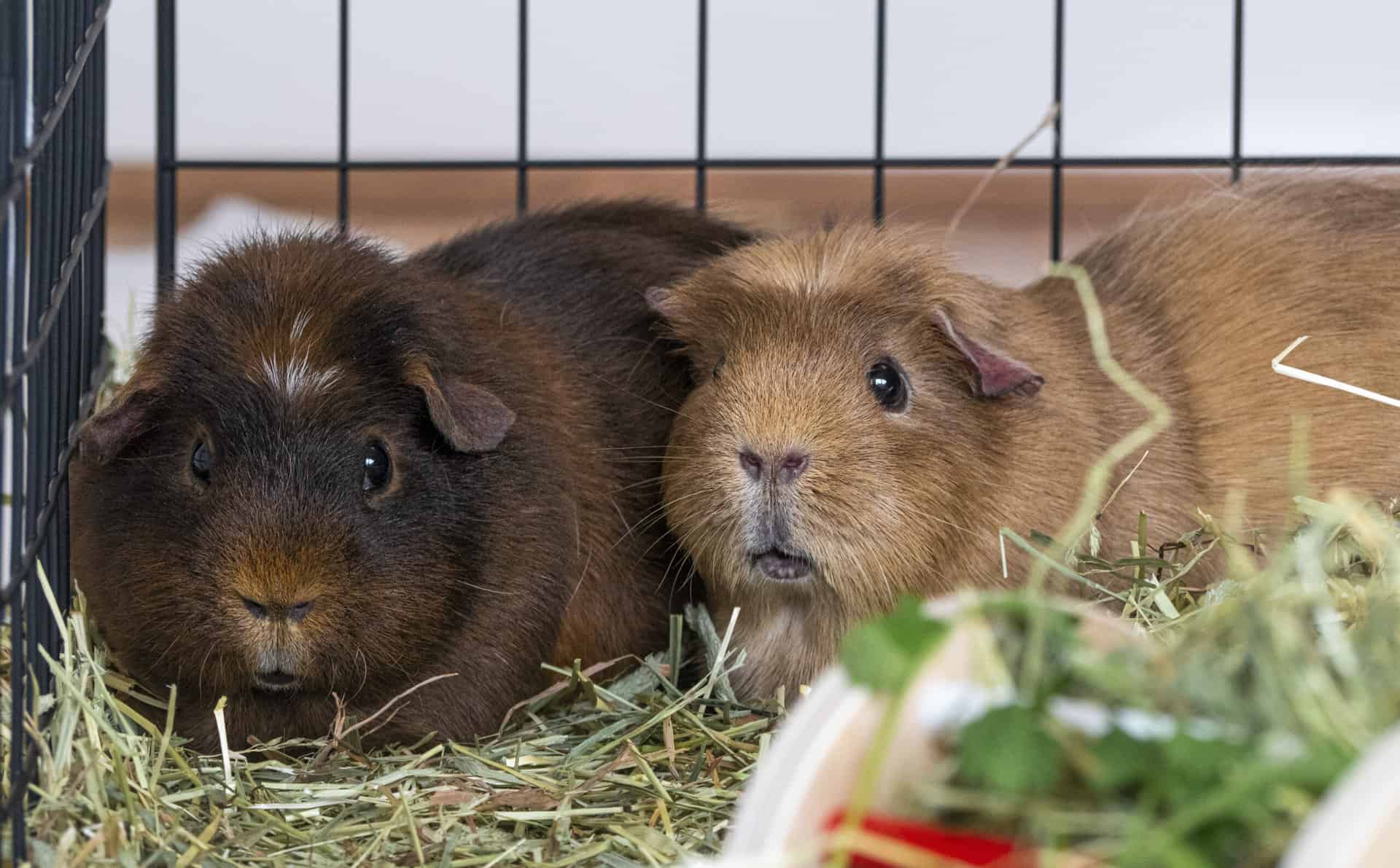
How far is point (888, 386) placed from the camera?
1.88 meters

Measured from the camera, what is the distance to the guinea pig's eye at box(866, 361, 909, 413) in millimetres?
1866

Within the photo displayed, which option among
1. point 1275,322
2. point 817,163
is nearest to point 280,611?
point 817,163

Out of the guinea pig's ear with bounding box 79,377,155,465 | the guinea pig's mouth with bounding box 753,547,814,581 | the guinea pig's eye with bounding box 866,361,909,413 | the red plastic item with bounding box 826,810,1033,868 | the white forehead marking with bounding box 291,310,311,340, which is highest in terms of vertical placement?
the white forehead marking with bounding box 291,310,311,340

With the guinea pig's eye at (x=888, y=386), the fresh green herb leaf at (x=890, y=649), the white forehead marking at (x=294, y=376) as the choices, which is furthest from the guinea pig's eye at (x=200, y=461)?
the fresh green herb leaf at (x=890, y=649)

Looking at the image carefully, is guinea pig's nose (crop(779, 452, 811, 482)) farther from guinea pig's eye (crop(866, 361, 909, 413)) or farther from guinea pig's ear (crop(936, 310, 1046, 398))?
guinea pig's ear (crop(936, 310, 1046, 398))

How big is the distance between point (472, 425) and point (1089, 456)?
896 mm

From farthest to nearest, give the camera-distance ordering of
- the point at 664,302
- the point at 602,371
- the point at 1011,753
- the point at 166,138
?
the point at 166,138 → the point at 602,371 → the point at 664,302 → the point at 1011,753

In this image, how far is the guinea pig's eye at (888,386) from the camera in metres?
1.87

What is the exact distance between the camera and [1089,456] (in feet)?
6.48

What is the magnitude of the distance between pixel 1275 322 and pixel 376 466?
1405mm

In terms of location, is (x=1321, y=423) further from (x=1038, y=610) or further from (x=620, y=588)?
(x=1038, y=610)

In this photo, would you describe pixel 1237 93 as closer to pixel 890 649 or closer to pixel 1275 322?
pixel 1275 322

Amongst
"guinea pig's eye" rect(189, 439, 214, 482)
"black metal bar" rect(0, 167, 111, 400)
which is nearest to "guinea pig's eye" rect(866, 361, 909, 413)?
"guinea pig's eye" rect(189, 439, 214, 482)

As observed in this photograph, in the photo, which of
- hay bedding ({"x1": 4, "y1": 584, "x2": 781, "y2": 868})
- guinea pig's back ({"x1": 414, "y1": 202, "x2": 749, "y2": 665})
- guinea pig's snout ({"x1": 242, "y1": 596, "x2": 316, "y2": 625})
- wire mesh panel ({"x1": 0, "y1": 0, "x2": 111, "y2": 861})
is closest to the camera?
wire mesh panel ({"x1": 0, "y1": 0, "x2": 111, "y2": 861})
